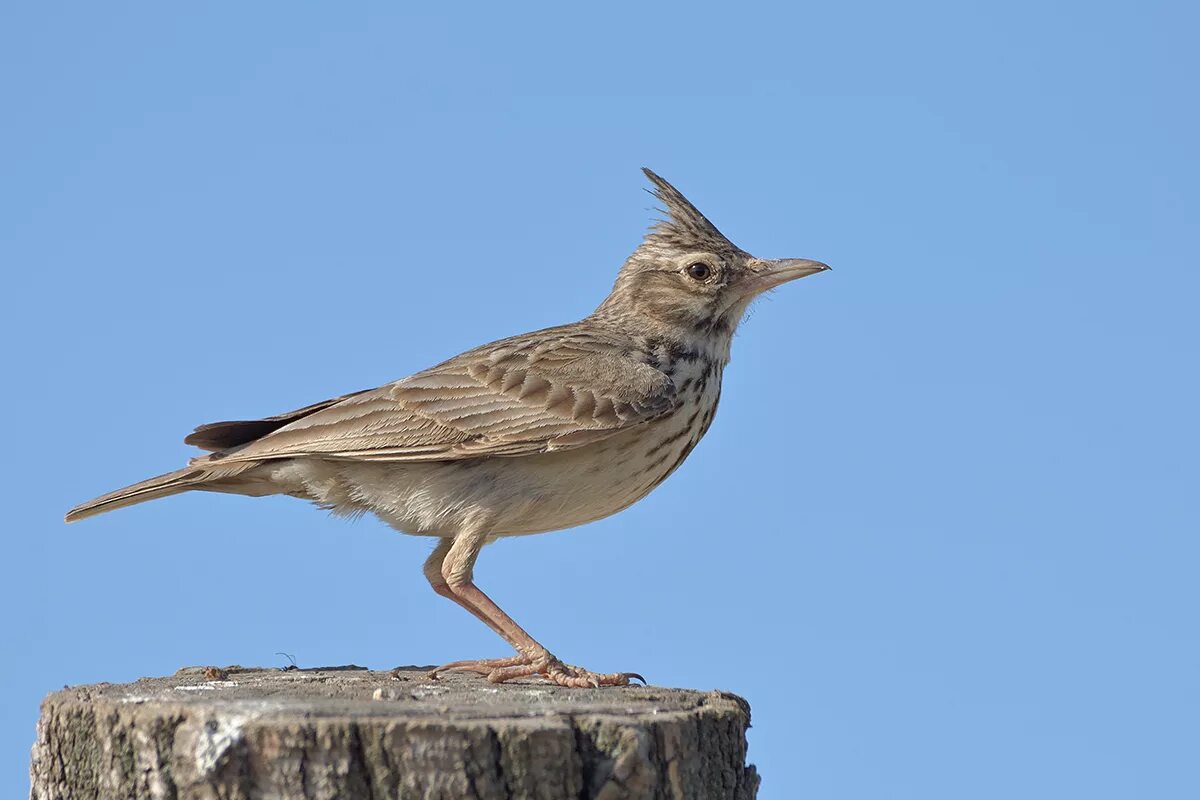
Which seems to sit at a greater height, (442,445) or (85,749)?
(442,445)

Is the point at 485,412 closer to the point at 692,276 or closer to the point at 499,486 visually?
the point at 499,486

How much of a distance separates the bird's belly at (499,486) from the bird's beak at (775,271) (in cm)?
128

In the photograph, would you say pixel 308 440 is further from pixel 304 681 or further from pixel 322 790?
pixel 322 790

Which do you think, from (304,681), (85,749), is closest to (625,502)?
(304,681)

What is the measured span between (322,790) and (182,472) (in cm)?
337

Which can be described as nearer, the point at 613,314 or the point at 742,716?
the point at 742,716

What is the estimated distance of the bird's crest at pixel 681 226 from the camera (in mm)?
8734

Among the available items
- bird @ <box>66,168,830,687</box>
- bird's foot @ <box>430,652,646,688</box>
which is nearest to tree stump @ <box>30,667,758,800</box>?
bird's foot @ <box>430,652,646,688</box>

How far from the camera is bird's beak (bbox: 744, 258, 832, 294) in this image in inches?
335

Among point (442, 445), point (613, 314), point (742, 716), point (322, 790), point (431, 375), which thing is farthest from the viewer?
point (613, 314)

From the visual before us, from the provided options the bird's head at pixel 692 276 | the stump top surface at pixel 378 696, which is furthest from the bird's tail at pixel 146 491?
the bird's head at pixel 692 276

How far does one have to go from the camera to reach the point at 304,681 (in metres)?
6.12

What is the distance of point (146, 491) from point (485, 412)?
70.6 inches

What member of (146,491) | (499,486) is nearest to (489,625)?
(499,486)
